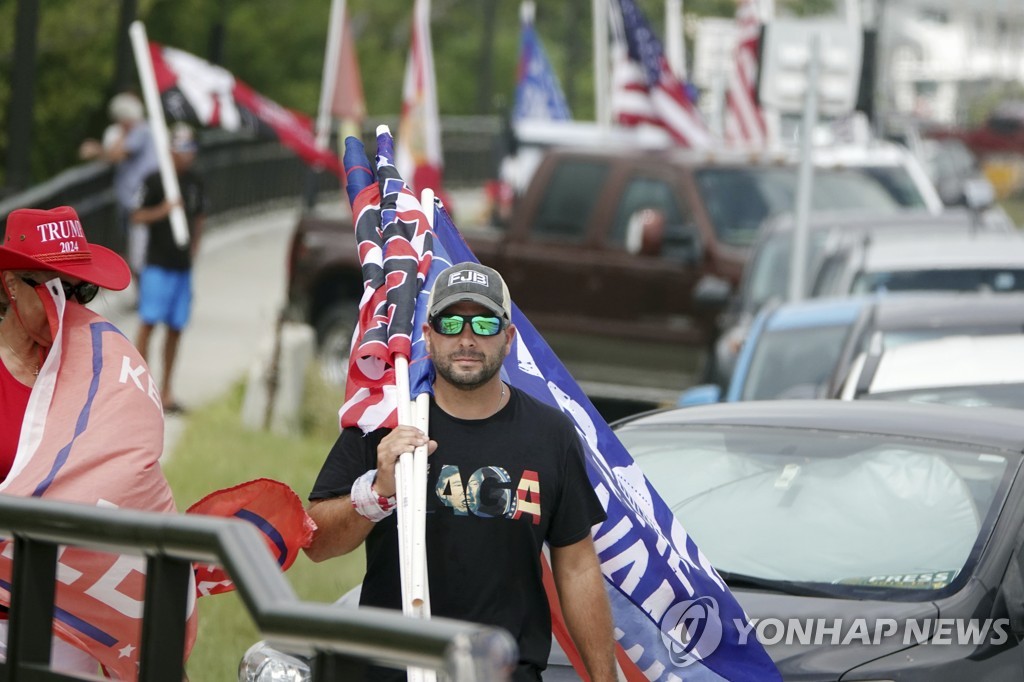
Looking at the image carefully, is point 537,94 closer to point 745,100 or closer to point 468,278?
point 745,100

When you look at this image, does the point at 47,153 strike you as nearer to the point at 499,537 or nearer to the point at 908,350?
the point at 908,350

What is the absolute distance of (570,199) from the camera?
16.1 metres

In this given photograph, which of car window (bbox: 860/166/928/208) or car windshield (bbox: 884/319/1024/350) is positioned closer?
car windshield (bbox: 884/319/1024/350)

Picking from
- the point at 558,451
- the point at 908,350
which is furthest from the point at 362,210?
the point at 908,350

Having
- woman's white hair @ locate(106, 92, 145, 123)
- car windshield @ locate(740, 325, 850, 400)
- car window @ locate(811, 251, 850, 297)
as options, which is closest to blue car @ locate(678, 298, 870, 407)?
car windshield @ locate(740, 325, 850, 400)

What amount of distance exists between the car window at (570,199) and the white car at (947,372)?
751cm

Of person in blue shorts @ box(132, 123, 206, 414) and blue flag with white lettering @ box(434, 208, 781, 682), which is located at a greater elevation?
blue flag with white lettering @ box(434, 208, 781, 682)

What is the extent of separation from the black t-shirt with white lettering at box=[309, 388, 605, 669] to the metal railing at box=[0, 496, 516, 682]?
0.95 meters

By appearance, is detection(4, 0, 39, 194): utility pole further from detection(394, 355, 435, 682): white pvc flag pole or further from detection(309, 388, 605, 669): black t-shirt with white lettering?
detection(394, 355, 435, 682): white pvc flag pole

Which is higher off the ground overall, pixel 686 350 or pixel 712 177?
pixel 712 177

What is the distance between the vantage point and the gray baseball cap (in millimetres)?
4438

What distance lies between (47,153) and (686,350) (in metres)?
12.3

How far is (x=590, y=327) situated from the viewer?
15633 mm

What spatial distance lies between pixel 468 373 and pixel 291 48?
28915 millimetres
